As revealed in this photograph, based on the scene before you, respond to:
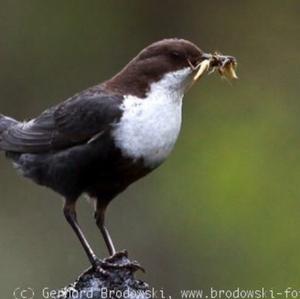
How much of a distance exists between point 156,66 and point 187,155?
4.91 meters

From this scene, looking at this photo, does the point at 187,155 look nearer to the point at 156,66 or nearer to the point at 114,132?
the point at 156,66

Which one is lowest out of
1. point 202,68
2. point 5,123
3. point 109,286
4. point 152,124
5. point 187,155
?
point 109,286

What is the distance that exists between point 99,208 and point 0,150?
1.82ft

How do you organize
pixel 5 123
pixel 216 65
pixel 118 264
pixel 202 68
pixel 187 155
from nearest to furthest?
pixel 118 264
pixel 202 68
pixel 216 65
pixel 5 123
pixel 187 155

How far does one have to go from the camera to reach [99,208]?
21.0 feet

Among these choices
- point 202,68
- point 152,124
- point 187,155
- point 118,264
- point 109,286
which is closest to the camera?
point 109,286

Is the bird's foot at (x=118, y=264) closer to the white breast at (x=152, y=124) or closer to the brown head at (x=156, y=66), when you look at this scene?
the white breast at (x=152, y=124)

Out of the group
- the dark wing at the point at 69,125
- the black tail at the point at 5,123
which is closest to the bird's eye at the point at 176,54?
the dark wing at the point at 69,125

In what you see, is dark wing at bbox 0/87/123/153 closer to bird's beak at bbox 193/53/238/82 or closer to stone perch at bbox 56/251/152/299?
bird's beak at bbox 193/53/238/82

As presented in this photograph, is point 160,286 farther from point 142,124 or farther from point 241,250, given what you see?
point 142,124

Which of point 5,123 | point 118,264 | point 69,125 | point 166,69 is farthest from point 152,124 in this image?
point 5,123

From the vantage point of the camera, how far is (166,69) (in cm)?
632

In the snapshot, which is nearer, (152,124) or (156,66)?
(152,124)

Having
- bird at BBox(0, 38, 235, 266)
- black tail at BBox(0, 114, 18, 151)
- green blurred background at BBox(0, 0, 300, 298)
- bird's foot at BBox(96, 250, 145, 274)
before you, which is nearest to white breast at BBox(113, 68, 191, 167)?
bird at BBox(0, 38, 235, 266)
